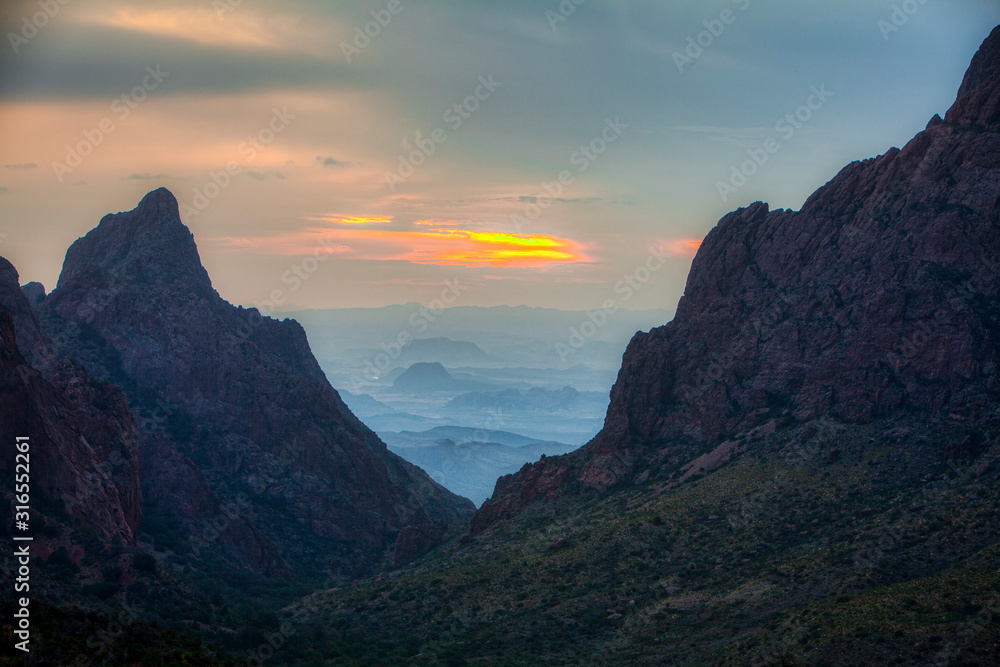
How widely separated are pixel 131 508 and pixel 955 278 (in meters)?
79.5

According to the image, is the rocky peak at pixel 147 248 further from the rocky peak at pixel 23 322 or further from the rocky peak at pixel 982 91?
the rocky peak at pixel 982 91

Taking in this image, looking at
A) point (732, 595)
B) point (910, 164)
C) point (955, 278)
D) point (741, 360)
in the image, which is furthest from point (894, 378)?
point (732, 595)

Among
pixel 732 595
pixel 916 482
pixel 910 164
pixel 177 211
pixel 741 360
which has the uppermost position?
pixel 177 211

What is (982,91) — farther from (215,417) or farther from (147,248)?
(147,248)

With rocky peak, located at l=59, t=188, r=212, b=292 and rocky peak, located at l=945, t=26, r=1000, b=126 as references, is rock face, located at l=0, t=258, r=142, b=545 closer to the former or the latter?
rocky peak, located at l=59, t=188, r=212, b=292

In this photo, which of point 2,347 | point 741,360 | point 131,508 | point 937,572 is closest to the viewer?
point 937,572

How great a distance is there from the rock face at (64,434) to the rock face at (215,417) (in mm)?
13305

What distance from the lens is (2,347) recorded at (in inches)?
2817

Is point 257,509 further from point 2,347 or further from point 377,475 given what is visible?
point 2,347

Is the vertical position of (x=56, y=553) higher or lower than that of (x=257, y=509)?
lower

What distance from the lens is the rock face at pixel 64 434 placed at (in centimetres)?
7244

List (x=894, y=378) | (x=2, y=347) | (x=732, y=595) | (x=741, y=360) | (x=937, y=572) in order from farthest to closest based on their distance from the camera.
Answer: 1. (x=741, y=360)
2. (x=894, y=378)
3. (x=2, y=347)
4. (x=732, y=595)
5. (x=937, y=572)

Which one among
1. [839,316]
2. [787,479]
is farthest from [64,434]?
[839,316]

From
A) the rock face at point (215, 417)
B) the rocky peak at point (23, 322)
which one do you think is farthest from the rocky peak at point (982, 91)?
the rocky peak at point (23, 322)
